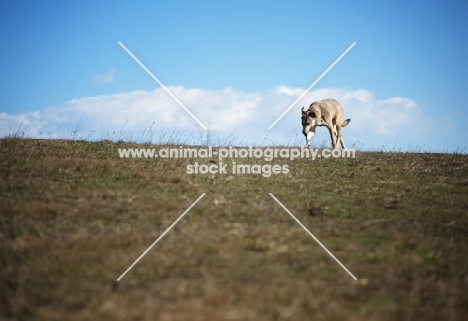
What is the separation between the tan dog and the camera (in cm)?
2103

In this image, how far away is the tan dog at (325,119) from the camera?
21.0m

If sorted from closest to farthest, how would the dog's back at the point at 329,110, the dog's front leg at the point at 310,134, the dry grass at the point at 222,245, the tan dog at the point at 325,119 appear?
the dry grass at the point at 222,245 → the dog's front leg at the point at 310,134 → the tan dog at the point at 325,119 → the dog's back at the point at 329,110

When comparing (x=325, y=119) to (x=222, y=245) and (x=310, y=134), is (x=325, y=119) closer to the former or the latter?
(x=310, y=134)

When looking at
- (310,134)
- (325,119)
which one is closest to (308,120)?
(310,134)

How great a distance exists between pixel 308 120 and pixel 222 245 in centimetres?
1509

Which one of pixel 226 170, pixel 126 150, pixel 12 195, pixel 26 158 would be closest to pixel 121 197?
pixel 12 195

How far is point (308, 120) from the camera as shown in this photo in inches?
826

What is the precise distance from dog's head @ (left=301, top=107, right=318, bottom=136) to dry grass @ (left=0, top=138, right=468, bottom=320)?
26.3ft

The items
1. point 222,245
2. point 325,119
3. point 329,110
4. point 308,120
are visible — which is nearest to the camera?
point 222,245

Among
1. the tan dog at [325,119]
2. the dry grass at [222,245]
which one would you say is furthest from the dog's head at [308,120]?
the dry grass at [222,245]

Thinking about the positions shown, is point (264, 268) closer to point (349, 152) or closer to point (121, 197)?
point (121, 197)

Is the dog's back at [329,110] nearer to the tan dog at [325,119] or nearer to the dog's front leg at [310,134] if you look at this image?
the tan dog at [325,119]

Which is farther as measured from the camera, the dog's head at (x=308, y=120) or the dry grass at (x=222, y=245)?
the dog's head at (x=308, y=120)

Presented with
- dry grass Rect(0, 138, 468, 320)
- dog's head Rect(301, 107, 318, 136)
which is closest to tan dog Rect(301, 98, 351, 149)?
dog's head Rect(301, 107, 318, 136)
